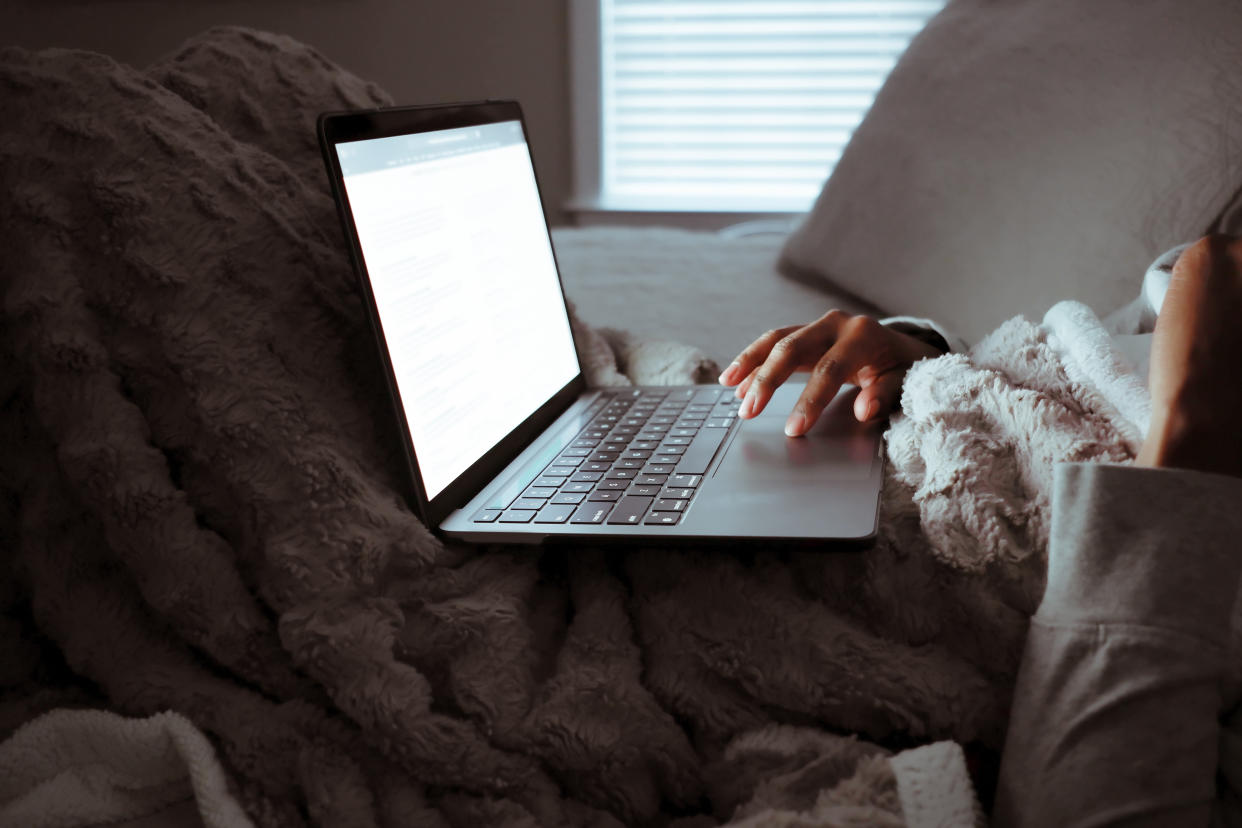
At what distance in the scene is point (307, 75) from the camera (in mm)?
801

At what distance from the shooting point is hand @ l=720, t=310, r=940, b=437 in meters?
0.71

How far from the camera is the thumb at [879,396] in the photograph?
0.72 m

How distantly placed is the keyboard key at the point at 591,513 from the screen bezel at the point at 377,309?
0.27ft

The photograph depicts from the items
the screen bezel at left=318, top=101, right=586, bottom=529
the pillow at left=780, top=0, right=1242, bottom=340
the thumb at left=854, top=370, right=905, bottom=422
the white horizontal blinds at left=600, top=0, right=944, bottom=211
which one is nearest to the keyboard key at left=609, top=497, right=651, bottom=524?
the screen bezel at left=318, top=101, right=586, bottom=529

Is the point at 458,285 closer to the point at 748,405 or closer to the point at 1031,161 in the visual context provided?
the point at 748,405

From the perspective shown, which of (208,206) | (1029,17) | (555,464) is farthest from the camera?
(1029,17)

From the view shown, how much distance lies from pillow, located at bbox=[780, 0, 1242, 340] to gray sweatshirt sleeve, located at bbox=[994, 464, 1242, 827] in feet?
1.96

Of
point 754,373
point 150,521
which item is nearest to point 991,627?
point 754,373

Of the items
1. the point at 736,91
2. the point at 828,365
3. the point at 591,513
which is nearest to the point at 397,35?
the point at 736,91

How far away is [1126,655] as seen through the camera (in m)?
0.46

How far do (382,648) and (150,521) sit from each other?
15 centimetres

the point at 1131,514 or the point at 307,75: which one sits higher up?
the point at 307,75

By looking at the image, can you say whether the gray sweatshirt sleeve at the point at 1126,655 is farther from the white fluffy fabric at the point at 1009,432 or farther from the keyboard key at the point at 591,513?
the keyboard key at the point at 591,513

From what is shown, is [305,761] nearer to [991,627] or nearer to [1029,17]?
[991,627]
